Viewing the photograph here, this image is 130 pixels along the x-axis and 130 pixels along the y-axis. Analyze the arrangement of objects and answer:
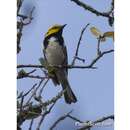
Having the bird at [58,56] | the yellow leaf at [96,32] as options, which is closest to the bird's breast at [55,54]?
the bird at [58,56]

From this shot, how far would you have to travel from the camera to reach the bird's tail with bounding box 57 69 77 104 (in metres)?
1.67

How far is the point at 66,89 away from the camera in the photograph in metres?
1.67

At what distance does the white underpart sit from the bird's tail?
6cm

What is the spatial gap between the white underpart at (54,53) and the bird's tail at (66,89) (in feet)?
0.19

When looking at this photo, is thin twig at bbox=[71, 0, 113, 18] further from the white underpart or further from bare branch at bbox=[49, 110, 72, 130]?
bare branch at bbox=[49, 110, 72, 130]

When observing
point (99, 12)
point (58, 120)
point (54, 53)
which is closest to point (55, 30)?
point (54, 53)

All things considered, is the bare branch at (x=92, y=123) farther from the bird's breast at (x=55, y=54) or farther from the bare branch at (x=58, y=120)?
the bird's breast at (x=55, y=54)

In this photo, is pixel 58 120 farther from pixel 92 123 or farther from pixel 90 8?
pixel 90 8

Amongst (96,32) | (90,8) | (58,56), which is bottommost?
(58,56)

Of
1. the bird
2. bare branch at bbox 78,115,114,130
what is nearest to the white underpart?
the bird

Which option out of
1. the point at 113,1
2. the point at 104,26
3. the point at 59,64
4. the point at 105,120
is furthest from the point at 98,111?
the point at 113,1

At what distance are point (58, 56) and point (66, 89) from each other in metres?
0.15

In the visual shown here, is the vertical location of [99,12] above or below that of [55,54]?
above
